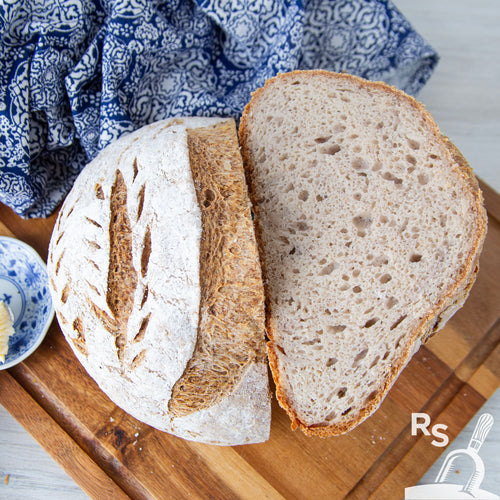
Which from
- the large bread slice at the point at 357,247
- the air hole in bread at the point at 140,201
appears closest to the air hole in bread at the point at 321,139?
the large bread slice at the point at 357,247

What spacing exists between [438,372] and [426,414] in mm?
166

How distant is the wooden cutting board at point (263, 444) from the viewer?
1736 millimetres

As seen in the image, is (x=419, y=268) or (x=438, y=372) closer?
(x=419, y=268)

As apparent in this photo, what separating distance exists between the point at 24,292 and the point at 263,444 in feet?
3.57

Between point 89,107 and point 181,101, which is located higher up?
point 181,101

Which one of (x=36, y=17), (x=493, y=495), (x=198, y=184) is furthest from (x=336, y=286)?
(x=36, y=17)

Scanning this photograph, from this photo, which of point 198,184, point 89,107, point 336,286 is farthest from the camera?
point 89,107

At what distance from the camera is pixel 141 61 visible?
1.80 metres

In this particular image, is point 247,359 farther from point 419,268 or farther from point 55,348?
point 55,348

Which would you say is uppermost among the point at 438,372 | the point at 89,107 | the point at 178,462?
the point at 89,107

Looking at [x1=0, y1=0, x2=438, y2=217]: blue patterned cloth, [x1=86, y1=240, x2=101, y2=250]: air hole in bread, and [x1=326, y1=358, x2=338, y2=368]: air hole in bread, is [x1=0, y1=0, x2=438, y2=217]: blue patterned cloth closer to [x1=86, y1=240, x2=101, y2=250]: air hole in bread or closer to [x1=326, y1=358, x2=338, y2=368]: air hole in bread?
[x1=86, y1=240, x2=101, y2=250]: air hole in bread

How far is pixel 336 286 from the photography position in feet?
4.80

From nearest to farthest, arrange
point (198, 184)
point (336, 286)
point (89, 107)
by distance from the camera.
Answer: point (198, 184), point (336, 286), point (89, 107)

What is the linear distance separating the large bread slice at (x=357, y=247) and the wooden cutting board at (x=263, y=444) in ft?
0.93
